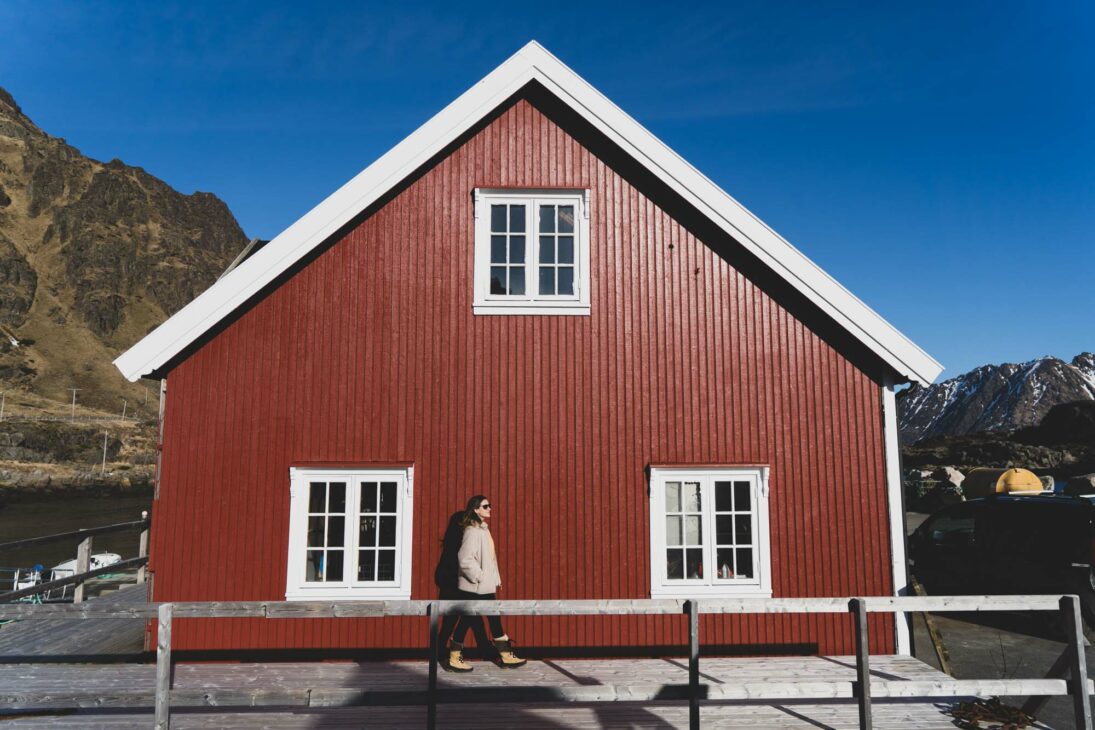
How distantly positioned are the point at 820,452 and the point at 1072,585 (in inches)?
167

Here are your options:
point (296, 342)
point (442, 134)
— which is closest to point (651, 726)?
point (296, 342)

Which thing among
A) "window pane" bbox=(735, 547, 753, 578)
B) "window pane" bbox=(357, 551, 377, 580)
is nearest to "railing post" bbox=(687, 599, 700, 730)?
"window pane" bbox=(735, 547, 753, 578)

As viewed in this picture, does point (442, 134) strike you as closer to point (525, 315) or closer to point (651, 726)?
point (525, 315)

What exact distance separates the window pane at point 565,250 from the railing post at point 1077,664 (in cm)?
645

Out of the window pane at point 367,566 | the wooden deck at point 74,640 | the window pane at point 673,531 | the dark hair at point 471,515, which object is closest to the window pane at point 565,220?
the dark hair at point 471,515

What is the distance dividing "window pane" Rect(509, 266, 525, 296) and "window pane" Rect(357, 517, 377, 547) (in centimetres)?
339

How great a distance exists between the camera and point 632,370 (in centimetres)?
993

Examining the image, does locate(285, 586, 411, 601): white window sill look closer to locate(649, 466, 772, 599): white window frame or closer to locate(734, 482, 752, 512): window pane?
locate(649, 466, 772, 599): white window frame

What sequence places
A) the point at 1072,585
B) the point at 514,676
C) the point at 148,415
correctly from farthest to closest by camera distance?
the point at 148,415
the point at 1072,585
the point at 514,676

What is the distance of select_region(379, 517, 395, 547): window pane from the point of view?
9.39 metres

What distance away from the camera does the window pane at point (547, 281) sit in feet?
33.0

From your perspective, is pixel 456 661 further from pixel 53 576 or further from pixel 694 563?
pixel 53 576

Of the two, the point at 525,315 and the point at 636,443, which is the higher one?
the point at 525,315

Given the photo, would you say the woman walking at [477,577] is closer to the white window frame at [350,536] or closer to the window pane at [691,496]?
the white window frame at [350,536]
